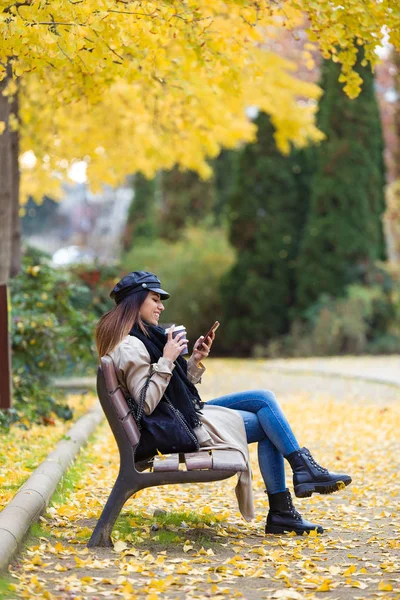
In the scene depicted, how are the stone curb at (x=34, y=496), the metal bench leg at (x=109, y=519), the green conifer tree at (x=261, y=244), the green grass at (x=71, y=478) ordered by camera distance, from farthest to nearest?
the green conifer tree at (x=261, y=244) → the green grass at (x=71, y=478) → the metal bench leg at (x=109, y=519) → the stone curb at (x=34, y=496)

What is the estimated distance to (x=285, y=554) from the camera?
4.87m

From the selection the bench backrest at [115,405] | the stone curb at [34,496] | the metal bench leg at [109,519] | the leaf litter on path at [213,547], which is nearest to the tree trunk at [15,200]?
the stone curb at [34,496]

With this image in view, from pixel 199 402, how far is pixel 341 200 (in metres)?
16.5

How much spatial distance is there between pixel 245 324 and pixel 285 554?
55.0ft

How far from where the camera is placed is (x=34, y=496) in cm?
531

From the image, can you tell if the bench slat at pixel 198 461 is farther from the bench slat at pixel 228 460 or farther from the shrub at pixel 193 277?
the shrub at pixel 193 277

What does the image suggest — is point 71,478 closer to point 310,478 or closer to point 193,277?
point 310,478

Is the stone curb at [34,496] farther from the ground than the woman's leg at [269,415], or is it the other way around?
the woman's leg at [269,415]

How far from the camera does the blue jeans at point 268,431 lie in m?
5.28

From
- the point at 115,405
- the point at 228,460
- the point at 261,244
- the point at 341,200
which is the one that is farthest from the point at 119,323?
the point at 261,244

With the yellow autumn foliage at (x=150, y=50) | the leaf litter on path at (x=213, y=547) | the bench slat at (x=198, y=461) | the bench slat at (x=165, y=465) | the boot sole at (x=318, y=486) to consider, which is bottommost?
the leaf litter on path at (x=213, y=547)

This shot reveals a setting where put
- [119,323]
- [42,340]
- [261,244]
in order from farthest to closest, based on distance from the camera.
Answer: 1. [261,244]
2. [42,340]
3. [119,323]

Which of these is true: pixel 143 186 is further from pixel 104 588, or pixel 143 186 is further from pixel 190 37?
pixel 104 588

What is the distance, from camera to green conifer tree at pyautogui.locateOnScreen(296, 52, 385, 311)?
831 inches
